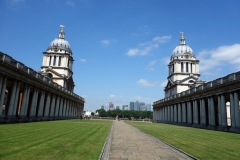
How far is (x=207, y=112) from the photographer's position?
5419cm

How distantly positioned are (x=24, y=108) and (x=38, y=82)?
8.23m

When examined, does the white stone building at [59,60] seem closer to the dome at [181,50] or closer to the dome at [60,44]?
the dome at [60,44]

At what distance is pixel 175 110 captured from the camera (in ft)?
238

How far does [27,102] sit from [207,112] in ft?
146

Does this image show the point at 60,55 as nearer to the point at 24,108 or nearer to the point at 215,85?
the point at 24,108

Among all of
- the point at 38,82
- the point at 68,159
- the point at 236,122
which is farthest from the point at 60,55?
the point at 68,159

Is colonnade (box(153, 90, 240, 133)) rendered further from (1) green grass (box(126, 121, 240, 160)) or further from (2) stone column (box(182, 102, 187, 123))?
(1) green grass (box(126, 121, 240, 160))

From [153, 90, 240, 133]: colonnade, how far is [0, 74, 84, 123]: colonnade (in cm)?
3810

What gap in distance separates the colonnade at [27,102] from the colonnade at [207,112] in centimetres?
3810

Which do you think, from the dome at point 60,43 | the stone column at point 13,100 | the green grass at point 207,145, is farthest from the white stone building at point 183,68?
the stone column at point 13,100

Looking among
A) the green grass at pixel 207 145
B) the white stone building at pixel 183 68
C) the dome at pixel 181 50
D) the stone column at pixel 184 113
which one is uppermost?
the dome at pixel 181 50

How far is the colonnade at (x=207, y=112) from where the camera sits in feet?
117

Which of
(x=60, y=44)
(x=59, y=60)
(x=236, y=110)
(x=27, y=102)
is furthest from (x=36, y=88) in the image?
(x=60, y=44)

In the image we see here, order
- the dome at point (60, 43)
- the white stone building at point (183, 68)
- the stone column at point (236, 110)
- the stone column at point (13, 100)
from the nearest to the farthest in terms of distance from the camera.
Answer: the stone column at point (236, 110) → the stone column at point (13, 100) → the white stone building at point (183, 68) → the dome at point (60, 43)
